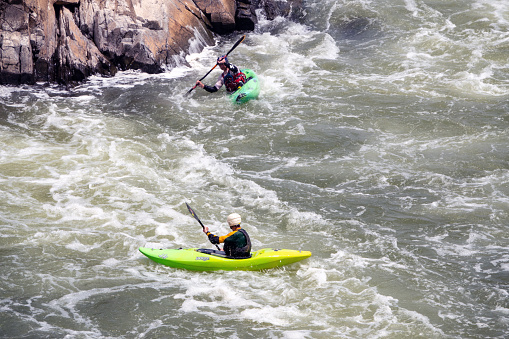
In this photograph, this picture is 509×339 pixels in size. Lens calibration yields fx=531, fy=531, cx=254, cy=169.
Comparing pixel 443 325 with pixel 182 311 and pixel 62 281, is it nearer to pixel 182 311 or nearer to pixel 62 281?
pixel 182 311

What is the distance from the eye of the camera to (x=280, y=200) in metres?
8.42

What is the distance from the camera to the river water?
582 centimetres

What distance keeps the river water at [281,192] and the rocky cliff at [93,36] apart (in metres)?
0.40

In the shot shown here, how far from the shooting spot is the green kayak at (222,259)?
656cm

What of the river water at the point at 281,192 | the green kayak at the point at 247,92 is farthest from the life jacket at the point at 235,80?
the river water at the point at 281,192

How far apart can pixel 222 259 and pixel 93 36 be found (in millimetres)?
9093

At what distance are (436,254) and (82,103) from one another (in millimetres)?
8615

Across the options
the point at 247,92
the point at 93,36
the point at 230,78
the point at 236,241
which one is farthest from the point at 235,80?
the point at 236,241

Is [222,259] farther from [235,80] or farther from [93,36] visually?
[93,36]

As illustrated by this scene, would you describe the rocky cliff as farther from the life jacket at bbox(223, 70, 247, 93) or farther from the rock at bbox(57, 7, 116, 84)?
the life jacket at bbox(223, 70, 247, 93)

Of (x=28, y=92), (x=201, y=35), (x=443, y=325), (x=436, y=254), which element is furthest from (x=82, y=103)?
A: (x=443, y=325)

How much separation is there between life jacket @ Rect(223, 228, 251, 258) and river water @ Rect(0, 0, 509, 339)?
0.81 ft

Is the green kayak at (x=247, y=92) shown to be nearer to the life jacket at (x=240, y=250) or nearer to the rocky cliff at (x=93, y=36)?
the rocky cliff at (x=93, y=36)

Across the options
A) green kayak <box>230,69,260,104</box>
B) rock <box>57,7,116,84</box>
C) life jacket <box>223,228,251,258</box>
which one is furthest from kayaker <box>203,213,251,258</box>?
rock <box>57,7,116,84</box>
